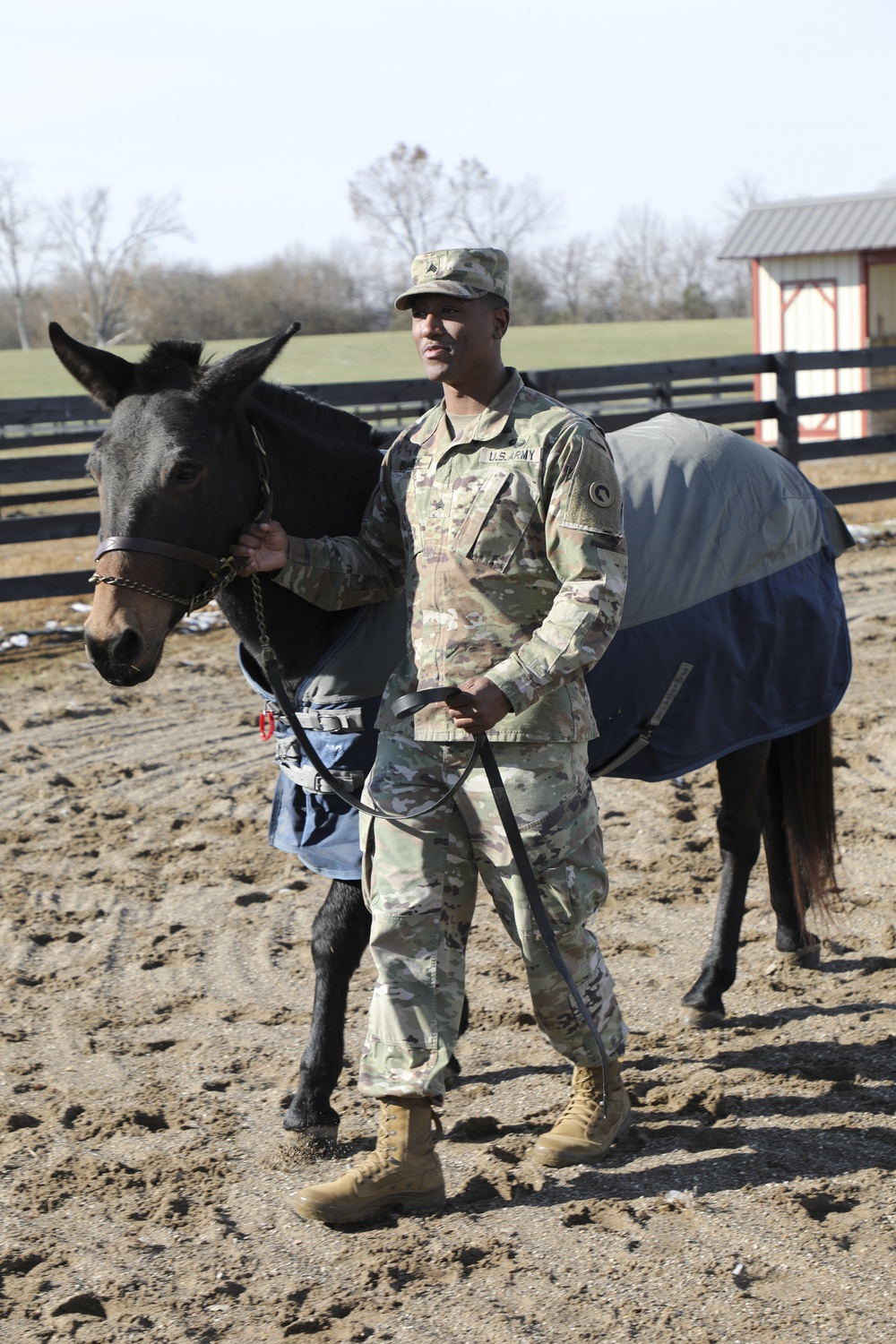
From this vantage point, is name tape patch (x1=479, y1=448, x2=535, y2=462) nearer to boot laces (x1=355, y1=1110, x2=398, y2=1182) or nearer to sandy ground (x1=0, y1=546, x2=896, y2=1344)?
boot laces (x1=355, y1=1110, x2=398, y2=1182)

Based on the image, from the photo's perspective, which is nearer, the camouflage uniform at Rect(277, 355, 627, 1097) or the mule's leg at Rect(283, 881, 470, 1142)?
the camouflage uniform at Rect(277, 355, 627, 1097)

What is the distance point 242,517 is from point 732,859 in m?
1.90

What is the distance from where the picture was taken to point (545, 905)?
261 cm

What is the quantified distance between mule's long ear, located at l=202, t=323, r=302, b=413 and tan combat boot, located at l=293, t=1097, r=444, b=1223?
1.58 metres

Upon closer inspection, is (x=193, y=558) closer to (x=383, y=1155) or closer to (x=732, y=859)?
(x=383, y=1155)

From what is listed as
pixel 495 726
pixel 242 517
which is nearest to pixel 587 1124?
pixel 495 726

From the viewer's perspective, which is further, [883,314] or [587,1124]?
[883,314]

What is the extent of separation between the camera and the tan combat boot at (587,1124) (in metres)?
2.79

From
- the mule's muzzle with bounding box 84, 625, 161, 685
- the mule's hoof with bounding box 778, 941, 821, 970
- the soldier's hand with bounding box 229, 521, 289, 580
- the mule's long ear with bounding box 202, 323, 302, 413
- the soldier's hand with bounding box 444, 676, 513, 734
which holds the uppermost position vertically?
the mule's long ear with bounding box 202, 323, 302, 413

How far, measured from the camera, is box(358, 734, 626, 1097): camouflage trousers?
8.48 feet

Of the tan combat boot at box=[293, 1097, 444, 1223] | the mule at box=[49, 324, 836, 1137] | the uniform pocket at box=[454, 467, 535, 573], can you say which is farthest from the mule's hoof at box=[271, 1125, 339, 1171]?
the uniform pocket at box=[454, 467, 535, 573]

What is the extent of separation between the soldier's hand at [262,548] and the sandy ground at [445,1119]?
1365 mm

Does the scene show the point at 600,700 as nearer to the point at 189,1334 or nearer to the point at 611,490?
the point at 611,490

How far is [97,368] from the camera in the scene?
276 centimetres
